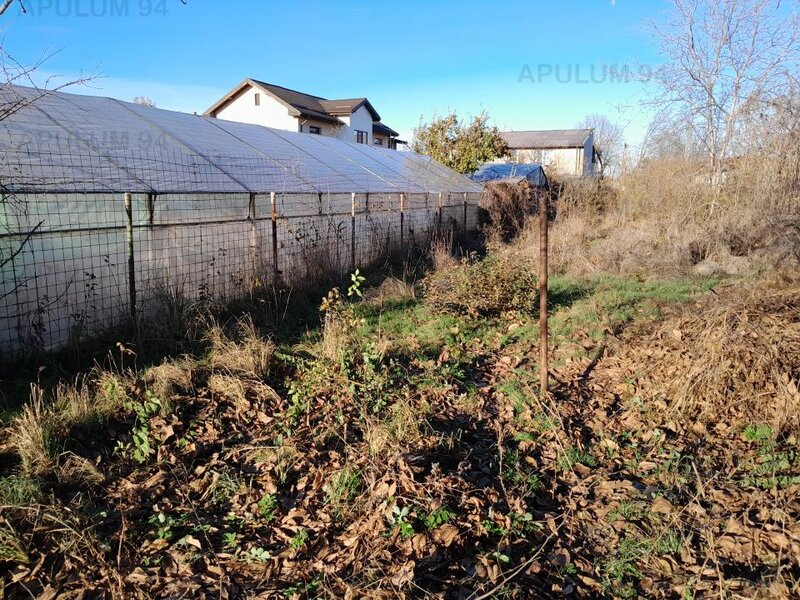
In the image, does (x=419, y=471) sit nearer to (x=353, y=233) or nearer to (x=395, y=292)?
(x=395, y=292)

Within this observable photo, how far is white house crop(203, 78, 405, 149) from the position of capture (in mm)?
33278

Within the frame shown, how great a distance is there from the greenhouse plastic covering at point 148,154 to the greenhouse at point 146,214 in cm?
3

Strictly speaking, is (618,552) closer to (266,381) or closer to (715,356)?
(715,356)

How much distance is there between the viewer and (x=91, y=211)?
654cm

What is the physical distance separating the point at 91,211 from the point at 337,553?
534 cm

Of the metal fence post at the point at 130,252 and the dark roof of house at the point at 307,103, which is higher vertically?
the dark roof of house at the point at 307,103

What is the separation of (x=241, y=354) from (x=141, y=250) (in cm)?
257

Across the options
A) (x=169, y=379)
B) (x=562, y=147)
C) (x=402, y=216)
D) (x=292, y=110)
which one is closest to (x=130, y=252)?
(x=169, y=379)

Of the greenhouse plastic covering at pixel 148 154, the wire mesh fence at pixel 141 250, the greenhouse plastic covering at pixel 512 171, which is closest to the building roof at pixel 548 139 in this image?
the greenhouse plastic covering at pixel 512 171

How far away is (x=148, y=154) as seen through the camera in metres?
8.25

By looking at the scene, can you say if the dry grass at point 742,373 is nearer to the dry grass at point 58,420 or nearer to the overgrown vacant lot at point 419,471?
the overgrown vacant lot at point 419,471

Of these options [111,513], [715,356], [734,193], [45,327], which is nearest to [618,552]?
[715,356]

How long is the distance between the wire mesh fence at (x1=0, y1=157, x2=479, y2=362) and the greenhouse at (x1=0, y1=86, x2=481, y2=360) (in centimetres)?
2

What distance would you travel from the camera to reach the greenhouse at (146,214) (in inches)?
233
